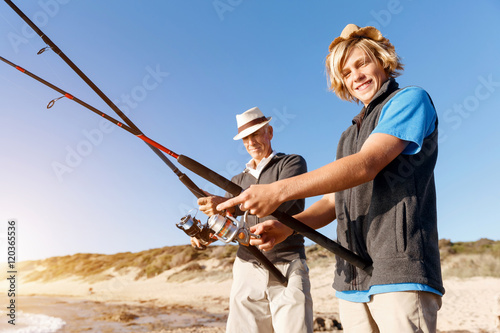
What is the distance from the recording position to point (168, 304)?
16297 millimetres

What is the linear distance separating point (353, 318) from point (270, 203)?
637mm

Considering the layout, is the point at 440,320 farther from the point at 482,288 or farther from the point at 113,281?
the point at 113,281

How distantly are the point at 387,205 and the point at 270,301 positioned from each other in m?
1.85

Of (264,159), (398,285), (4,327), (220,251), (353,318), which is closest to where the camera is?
(398,285)

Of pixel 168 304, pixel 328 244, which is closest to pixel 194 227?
pixel 328 244

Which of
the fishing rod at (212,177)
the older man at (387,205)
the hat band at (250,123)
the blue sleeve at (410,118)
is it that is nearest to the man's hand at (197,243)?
the fishing rod at (212,177)

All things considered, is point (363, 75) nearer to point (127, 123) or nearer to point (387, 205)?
point (387, 205)

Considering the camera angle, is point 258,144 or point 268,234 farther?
point 258,144

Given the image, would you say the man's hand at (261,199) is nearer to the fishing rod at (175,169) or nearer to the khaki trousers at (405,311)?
the khaki trousers at (405,311)

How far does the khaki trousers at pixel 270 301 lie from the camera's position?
2947 mm

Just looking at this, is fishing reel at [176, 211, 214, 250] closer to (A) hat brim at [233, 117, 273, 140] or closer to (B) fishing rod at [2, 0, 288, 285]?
(B) fishing rod at [2, 0, 288, 285]

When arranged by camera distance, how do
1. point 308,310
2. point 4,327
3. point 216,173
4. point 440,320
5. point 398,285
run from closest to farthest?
point 398,285, point 216,173, point 308,310, point 4,327, point 440,320

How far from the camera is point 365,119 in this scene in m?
1.73

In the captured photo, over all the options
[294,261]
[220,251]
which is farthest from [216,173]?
[220,251]
